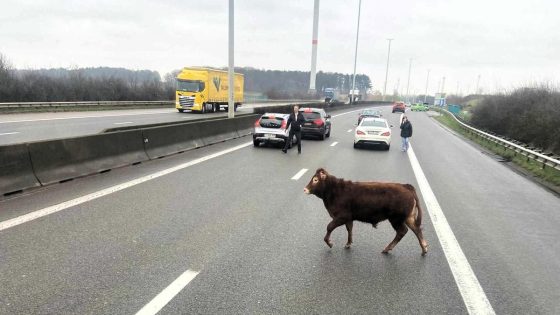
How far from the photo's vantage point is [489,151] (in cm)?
2103

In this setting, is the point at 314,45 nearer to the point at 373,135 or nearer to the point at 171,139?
the point at 373,135

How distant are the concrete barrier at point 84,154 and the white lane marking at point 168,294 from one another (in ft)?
18.9

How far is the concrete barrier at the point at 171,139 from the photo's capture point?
532 inches

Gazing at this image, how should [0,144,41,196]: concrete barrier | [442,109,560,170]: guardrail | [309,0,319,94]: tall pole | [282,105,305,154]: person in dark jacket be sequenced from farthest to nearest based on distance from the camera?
[309,0,319,94]: tall pole → [282,105,305,154]: person in dark jacket → [442,109,560,170]: guardrail → [0,144,41,196]: concrete barrier

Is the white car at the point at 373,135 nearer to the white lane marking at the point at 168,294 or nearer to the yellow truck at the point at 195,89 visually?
the white lane marking at the point at 168,294

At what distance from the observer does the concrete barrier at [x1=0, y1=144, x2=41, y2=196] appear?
8.06 meters

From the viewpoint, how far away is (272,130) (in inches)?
699

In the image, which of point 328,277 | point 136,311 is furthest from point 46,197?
point 328,277

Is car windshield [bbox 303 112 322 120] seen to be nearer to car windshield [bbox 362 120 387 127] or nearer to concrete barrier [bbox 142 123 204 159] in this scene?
car windshield [bbox 362 120 387 127]

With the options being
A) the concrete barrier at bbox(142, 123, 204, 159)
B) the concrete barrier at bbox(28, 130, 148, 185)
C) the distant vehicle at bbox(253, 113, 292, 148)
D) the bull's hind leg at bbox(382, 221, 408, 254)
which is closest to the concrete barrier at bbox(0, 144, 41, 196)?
the concrete barrier at bbox(28, 130, 148, 185)

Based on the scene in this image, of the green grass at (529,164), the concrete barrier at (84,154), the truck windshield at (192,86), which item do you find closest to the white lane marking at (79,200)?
the concrete barrier at (84,154)

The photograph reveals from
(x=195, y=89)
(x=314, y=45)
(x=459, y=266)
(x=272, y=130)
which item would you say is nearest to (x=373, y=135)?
(x=272, y=130)

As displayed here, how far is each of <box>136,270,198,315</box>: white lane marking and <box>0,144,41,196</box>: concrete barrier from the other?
520 cm

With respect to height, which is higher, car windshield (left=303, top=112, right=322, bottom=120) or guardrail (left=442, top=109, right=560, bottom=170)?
car windshield (left=303, top=112, right=322, bottom=120)
